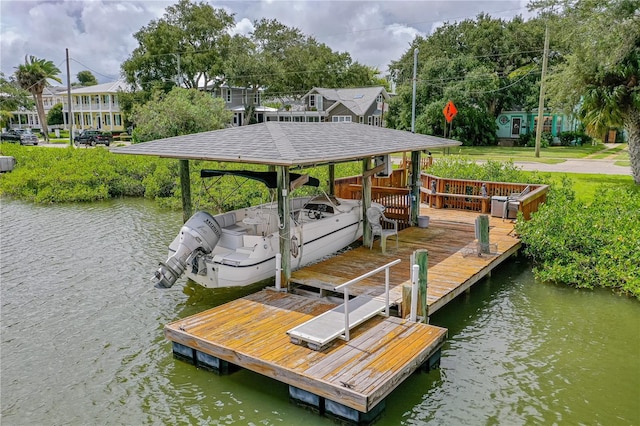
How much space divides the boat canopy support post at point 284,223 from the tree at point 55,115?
229 ft

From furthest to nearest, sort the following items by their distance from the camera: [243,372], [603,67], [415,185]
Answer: [603,67] < [415,185] < [243,372]

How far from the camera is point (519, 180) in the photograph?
52.7 ft

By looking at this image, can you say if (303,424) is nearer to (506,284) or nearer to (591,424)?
(591,424)

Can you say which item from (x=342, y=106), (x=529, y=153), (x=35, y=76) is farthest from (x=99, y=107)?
(x=529, y=153)

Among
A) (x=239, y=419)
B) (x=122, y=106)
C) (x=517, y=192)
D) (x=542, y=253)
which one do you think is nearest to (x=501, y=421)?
(x=239, y=419)

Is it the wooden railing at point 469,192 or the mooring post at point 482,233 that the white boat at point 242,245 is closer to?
the mooring post at point 482,233

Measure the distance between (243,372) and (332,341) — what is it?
146cm

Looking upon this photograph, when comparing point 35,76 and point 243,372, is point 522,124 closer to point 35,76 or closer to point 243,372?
point 243,372

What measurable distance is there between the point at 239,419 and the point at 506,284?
23.5ft

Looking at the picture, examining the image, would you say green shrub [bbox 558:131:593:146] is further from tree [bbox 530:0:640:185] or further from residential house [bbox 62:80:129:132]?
residential house [bbox 62:80:129:132]

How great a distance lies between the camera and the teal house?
43188 millimetres

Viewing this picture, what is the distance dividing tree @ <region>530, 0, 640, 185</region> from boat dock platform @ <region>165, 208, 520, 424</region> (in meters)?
11.2

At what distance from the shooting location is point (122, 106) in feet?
165

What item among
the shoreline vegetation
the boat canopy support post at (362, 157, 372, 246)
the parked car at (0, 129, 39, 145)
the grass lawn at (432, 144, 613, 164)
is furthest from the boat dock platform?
the parked car at (0, 129, 39, 145)
